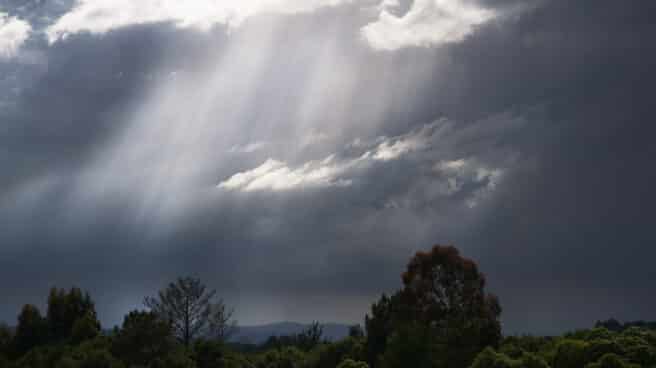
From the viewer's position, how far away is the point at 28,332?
78.6 meters

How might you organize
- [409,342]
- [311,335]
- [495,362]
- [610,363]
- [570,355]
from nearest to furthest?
[610,363] < [495,362] < [570,355] < [409,342] < [311,335]

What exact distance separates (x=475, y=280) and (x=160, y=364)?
29.5m

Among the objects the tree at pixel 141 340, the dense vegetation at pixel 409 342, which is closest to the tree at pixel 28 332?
the dense vegetation at pixel 409 342

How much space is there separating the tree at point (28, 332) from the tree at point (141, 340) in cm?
2306

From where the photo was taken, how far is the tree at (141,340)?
59.3 m

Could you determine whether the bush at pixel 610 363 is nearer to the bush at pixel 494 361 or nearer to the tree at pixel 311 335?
the bush at pixel 494 361

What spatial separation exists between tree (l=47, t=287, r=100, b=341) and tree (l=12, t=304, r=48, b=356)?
140 centimetres

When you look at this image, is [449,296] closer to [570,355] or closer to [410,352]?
[410,352]

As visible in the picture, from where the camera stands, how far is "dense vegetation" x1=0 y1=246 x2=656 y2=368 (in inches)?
1852

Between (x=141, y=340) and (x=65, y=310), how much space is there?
89.0 ft

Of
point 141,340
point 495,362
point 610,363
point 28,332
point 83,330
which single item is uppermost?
point 28,332

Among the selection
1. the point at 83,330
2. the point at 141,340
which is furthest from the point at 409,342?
the point at 83,330

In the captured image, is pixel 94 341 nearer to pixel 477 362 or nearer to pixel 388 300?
pixel 388 300

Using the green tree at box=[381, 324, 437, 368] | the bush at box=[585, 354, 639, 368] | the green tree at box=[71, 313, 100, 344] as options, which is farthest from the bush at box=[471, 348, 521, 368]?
the green tree at box=[71, 313, 100, 344]
